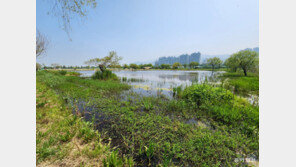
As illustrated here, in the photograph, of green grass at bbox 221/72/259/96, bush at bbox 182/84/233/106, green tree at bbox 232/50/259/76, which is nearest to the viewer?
bush at bbox 182/84/233/106

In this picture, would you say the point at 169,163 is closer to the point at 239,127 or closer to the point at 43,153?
the point at 43,153

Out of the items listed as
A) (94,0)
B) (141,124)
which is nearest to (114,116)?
(141,124)

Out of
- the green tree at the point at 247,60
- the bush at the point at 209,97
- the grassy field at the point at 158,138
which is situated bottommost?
the grassy field at the point at 158,138

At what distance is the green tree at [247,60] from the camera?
23.4 meters

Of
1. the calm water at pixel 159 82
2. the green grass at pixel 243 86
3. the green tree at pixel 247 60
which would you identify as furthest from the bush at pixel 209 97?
the green tree at pixel 247 60

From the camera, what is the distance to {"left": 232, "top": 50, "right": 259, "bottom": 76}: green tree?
2344 centimetres

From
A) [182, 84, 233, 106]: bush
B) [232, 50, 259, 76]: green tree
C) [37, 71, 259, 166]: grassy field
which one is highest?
[232, 50, 259, 76]: green tree

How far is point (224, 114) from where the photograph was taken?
4316mm

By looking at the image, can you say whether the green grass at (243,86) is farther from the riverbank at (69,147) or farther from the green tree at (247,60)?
the green tree at (247,60)

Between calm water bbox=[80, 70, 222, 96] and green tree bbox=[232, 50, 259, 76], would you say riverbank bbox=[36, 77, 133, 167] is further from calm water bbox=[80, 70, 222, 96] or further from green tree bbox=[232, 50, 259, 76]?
green tree bbox=[232, 50, 259, 76]

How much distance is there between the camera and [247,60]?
949 inches

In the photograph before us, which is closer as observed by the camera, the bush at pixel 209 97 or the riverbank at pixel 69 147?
the riverbank at pixel 69 147

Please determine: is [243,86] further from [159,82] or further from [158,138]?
[158,138]

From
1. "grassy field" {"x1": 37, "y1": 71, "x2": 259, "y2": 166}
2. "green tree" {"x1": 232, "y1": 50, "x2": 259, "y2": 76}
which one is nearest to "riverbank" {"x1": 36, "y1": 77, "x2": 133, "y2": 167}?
"grassy field" {"x1": 37, "y1": 71, "x2": 259, "y2": 166}
